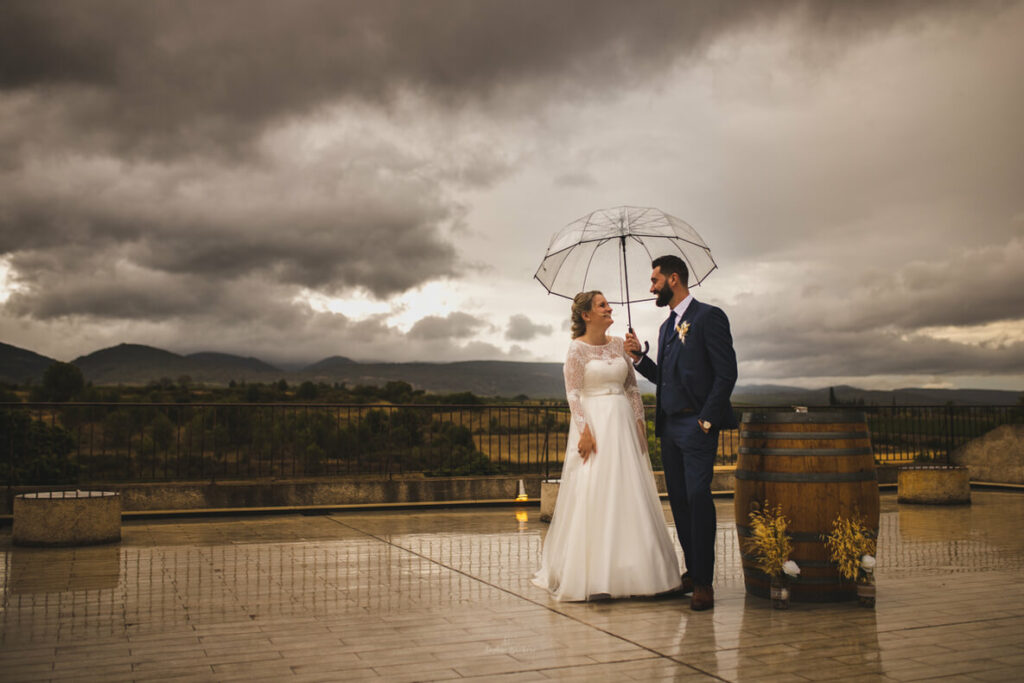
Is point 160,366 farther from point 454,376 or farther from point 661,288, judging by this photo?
point 661,288

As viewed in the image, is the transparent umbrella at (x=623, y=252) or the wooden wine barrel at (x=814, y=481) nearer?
the wooden wine barrel at (x=814, y=481)

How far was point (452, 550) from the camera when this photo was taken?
24.9 feet

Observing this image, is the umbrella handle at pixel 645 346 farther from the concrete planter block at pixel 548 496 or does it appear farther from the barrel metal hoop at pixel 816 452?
the concrete planter block at pixel 548 496

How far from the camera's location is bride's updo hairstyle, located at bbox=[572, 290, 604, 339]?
19.6ft

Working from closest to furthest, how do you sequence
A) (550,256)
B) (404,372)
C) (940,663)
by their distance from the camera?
(940,663), (550,256), (404,372)

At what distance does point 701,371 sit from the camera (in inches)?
210

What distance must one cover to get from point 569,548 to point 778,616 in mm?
1292

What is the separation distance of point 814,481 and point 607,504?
123 centimetres

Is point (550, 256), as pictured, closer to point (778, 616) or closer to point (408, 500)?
point (778, 616)

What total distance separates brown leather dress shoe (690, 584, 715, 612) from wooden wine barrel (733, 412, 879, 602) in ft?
1.42

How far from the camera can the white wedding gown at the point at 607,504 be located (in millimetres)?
5438

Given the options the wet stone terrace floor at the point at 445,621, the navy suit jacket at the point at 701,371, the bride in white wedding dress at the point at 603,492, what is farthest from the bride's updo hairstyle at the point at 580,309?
the wet stone terrace floor at the point at 445,621

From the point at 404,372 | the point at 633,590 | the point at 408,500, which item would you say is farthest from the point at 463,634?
the point at 404,372

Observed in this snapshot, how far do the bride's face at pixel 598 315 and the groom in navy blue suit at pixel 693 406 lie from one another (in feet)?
1.50
